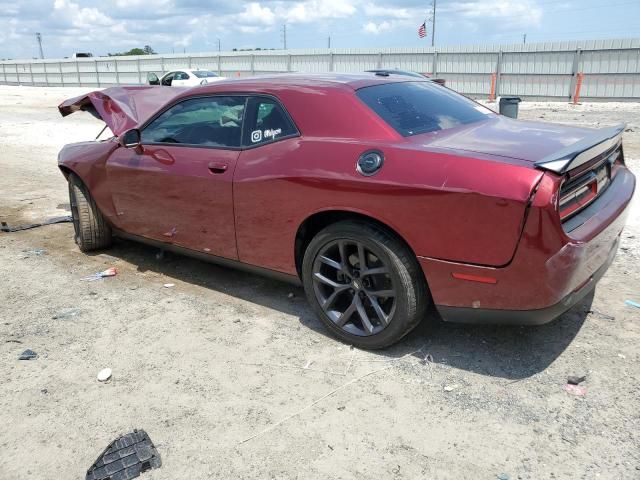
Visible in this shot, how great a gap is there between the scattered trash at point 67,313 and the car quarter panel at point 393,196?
1.50 m

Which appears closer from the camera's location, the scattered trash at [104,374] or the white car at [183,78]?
the scattered trash at [104,374]

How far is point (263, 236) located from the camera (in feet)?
12.7

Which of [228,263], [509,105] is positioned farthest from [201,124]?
[509,105]

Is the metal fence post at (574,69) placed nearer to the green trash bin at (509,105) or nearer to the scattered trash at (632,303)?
the green trash bin at (509,105)

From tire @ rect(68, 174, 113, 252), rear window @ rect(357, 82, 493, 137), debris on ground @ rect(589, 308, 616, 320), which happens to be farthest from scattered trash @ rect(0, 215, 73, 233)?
debris on ground @ rect(589, 308, 616, 320)

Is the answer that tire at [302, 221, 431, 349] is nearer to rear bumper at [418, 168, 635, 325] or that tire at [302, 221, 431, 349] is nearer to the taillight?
rear bumper at [418, 168, 635, 325]

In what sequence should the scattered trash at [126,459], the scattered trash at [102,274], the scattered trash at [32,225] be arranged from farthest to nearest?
the scattered trash at [32,225], the scattered trash at [102,274], the scattered trash at [126,459]

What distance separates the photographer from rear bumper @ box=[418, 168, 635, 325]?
273 centimetres

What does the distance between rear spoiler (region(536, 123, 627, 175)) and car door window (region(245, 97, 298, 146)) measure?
160 cm

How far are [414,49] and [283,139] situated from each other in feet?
80.2

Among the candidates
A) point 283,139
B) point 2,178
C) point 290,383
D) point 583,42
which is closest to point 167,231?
point 283,139

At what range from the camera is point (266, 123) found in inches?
150

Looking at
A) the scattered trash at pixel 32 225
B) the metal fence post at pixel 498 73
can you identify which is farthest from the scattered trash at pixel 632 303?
the metal fence post at pixel 498 73

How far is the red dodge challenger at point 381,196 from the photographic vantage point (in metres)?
2.82
